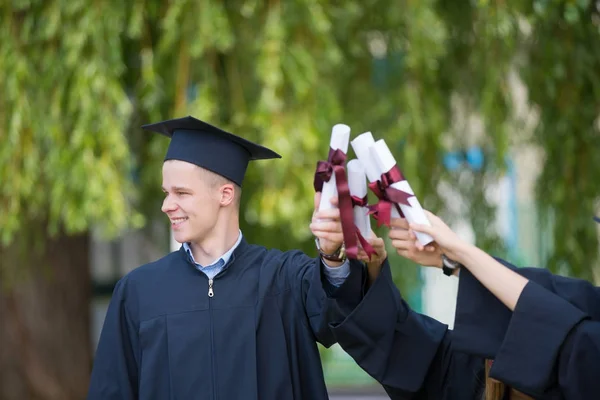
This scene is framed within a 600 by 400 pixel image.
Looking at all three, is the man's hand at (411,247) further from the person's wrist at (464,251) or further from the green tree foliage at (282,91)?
the green tree foliage at (282,91)

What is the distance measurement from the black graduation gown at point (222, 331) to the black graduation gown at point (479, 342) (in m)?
0.12

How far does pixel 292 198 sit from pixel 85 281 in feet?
9.42

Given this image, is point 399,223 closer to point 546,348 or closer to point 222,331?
point 546,348

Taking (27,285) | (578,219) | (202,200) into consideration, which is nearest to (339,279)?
(202,200)

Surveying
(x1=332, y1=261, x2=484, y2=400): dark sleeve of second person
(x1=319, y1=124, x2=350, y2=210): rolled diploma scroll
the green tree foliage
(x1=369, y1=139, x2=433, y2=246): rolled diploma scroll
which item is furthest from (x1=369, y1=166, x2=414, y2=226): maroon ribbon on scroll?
the green tree foliage

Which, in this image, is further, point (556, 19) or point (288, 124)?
point (556, 19)

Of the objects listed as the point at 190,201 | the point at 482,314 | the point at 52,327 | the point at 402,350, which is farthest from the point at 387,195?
the point at 52,327

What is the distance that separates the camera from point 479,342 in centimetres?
284

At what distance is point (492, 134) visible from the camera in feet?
18.5

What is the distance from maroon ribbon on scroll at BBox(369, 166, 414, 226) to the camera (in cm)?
281

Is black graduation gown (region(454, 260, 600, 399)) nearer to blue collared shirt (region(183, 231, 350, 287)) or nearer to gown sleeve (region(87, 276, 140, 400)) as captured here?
blue collared shirt (region(183, 231, 350, 287))

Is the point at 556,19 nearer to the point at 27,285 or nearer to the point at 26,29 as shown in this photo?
the point at 26,29

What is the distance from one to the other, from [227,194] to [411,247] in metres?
0.71

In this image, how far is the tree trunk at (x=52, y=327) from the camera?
283 inches
